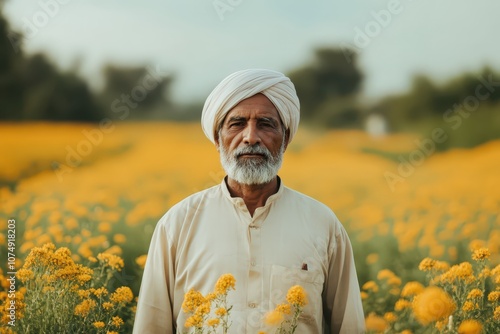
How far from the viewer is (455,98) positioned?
24.0 feet

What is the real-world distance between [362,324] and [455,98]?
4646 mm

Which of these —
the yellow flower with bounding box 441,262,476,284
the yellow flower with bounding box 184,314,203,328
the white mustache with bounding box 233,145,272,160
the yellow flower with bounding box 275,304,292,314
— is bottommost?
the yellow flower with bounding box 184,314,203,328

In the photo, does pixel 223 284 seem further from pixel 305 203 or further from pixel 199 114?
pixel 199 114

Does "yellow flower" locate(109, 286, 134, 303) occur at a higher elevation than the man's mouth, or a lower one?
lower

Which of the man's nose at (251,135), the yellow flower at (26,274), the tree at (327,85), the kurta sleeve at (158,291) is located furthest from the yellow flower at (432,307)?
the tree at (327,85)

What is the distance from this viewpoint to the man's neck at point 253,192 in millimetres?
3236

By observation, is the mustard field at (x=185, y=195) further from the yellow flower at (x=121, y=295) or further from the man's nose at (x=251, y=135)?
the man's nose at (x=251, y=135)

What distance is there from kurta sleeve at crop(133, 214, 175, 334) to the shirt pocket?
1.56 feet

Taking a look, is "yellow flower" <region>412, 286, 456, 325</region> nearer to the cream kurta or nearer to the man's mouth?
the cream kurta

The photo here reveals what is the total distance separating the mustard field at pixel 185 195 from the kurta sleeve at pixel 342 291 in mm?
243

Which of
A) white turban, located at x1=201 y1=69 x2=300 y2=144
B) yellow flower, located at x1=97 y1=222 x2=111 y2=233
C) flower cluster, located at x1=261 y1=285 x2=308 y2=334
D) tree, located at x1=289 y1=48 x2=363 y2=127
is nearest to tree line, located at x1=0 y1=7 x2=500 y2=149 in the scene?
tree, located at x1=289 y1=48 x2=363 y2=127

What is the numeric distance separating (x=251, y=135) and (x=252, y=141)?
3 centimetres

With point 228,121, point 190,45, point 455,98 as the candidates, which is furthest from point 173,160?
point 228,121

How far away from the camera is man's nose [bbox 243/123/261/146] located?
3.17 meters
